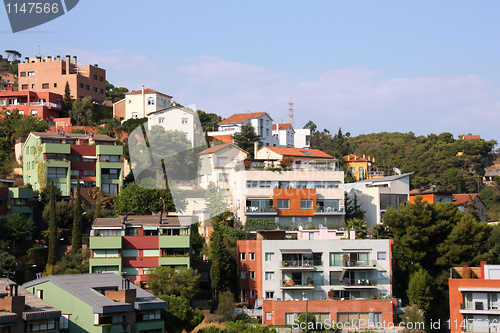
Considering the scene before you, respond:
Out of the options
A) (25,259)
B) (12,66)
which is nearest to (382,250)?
(25,259)

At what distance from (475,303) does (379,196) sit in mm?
17708

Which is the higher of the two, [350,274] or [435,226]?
[435,226]

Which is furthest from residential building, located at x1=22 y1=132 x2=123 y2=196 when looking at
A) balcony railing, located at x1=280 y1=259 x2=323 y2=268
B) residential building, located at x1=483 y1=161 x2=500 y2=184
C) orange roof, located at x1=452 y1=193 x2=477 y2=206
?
residential building, located at x1=483 y1=161 x2=500 y2=184

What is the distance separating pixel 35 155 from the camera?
5706 cm

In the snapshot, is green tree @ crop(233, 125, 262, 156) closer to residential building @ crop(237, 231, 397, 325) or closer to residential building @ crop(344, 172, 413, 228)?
residential building @ crop(344, 172, 413, 228)

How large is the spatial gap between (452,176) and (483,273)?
44.6m

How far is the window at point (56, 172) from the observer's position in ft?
182

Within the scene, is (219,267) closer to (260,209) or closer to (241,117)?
(260,209)

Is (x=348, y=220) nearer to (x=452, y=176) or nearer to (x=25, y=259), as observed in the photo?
(x=25, y=259)

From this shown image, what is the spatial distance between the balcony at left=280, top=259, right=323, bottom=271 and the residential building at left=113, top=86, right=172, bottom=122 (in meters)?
35.7

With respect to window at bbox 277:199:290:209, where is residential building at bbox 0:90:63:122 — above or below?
above

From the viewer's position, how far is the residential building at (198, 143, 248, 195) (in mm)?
58844

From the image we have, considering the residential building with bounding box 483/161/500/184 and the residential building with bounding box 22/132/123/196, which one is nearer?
the residential building with bounding box 22/132/123/196

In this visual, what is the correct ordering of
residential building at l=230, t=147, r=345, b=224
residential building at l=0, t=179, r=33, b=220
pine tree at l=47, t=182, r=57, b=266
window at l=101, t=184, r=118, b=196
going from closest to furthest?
pine tree at l=47, t=182, r=57, b=266 → residential building at l=0, t=179, r=33, b=220 → residential building at l=230, t=147, r=345, b=224 → window at l=101, t=184, r=118, b=196
